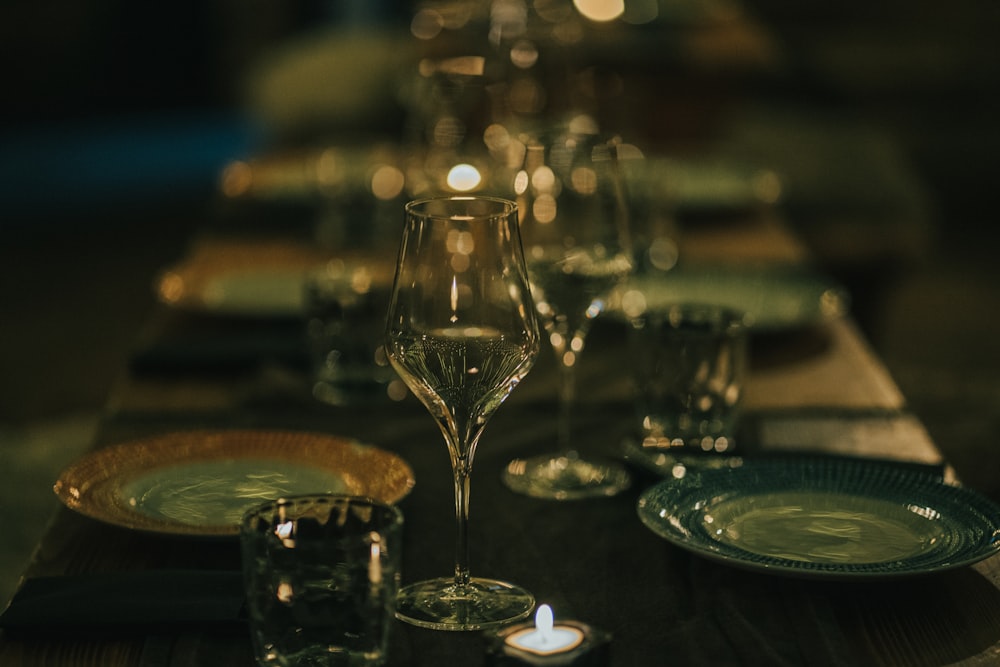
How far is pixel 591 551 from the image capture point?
42.1 inches

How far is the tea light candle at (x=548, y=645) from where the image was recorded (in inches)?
31.4

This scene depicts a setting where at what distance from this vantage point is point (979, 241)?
5.78 m

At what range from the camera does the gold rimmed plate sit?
42.8 inches

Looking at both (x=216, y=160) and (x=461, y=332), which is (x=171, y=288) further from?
(x=216, y=160)

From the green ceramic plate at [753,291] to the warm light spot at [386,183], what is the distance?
0.49 metres

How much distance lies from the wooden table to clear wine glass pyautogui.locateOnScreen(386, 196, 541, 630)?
0.04m

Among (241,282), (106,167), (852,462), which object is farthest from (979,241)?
(852,462)

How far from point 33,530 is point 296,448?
2.24 feet

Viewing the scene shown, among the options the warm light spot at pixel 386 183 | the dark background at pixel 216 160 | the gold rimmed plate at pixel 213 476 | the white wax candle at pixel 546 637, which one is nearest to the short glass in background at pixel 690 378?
the gold rimmed plate at pixel 213 476

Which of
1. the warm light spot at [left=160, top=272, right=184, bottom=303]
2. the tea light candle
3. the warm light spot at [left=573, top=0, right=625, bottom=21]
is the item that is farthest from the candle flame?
the warm light spot at [left=573, top=0, right=625, bottom=21]

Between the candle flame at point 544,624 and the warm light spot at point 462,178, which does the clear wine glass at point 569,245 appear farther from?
the warm light spot at point 462,178

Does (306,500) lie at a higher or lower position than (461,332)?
lower

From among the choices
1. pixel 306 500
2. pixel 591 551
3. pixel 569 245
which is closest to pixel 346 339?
pixel 569 245

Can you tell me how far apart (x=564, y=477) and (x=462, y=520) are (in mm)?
291
